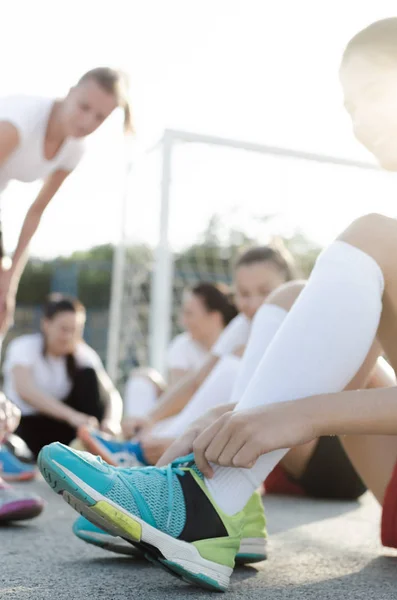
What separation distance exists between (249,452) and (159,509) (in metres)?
0.13

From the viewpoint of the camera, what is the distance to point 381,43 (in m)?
1.08

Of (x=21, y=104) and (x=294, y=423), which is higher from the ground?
(x=21, y=104)

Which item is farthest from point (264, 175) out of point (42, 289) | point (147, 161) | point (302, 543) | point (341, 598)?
point (42, 289)

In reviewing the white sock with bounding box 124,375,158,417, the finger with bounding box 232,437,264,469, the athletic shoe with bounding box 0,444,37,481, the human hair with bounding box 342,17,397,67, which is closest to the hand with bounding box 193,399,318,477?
the finger with bounding box 232,437,264,469

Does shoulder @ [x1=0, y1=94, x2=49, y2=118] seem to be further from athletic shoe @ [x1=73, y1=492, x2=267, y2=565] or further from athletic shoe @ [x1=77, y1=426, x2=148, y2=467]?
athletic shoe @ [x1=73, y1=492, x2=267, y2=565]

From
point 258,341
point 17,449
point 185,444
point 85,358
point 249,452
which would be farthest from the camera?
point 85,358

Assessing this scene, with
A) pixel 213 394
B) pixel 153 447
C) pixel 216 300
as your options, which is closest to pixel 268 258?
pixel 213 394

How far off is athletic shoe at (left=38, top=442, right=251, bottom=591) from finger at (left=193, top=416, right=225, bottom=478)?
0.02m

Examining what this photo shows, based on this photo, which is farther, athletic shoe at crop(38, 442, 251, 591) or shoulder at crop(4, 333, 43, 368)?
shoulder at crop(4, 333, 43, 368)

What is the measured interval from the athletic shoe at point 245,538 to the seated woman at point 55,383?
2.17m

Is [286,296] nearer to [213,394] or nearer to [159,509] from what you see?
[159,509]

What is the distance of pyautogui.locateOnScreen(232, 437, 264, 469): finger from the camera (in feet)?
2.88

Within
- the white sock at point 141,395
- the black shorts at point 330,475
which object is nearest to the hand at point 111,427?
the white sock at point 141,395

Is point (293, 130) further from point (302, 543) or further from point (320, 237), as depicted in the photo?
point (302, 543)
